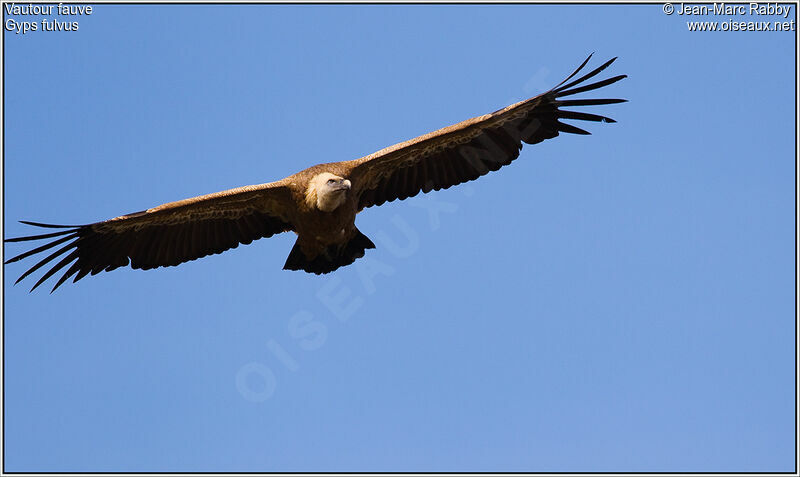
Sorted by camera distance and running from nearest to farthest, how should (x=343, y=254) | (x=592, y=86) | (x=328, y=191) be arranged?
(x=328, y=191), (x=592, y=86), (x=343, y=254)

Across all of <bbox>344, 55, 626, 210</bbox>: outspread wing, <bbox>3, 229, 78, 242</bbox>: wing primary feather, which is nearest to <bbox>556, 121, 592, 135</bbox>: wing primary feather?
<bbox>344, 55, 626, 210</bbox>: outspread wing

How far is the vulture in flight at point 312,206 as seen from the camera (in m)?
12.9

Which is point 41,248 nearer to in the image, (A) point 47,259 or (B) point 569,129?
(A) point 47,259

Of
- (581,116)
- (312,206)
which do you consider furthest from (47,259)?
(581,116)

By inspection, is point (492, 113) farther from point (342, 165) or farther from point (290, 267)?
point (290, 267)

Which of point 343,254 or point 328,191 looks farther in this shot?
point 343,254

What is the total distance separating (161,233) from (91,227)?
Answer: 30.3 inches

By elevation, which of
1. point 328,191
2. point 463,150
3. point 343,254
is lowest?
point 343,254

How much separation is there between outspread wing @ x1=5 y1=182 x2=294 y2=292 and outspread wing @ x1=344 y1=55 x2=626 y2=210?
105cm

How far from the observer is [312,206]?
1262 centimetres

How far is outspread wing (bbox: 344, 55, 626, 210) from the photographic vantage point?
42.7 feet

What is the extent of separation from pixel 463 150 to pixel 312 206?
6.27 feet

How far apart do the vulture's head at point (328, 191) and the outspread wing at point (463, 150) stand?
0.54 meters

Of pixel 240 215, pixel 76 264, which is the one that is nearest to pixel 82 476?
pixel 76 264
